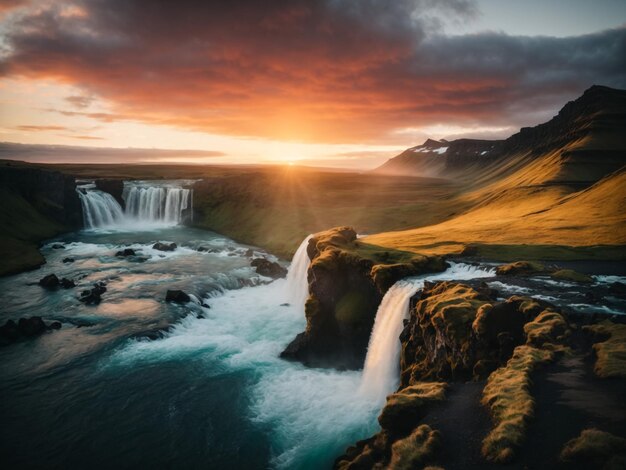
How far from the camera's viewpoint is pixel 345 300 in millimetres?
43594

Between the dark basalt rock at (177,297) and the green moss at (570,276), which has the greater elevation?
the green moss at (570,276)

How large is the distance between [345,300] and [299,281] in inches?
709

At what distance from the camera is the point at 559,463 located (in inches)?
551

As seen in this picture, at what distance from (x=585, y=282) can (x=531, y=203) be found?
61.4 m

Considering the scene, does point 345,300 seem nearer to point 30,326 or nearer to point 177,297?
point 177,297

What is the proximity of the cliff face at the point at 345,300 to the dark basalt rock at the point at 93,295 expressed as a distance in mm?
Answer: 30633

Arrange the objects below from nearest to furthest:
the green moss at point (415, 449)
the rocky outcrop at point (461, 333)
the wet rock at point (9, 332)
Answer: the green moss at point (415, 449) < the rocky outcrop at point (461, 333) < the wet rock at point (9, 332)

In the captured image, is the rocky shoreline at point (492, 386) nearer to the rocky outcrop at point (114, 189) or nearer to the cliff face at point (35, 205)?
the cliff face at point (35, 205)

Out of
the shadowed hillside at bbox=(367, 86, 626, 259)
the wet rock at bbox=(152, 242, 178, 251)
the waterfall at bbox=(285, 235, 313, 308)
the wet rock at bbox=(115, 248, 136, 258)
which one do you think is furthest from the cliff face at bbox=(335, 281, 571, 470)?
the wet rock at bbox=(152, 242, 178, 251)

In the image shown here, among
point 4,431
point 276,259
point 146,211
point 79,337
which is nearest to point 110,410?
point 4,431

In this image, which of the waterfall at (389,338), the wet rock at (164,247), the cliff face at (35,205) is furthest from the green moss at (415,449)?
the cliff face at (35,205)

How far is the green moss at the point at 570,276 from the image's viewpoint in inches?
1365

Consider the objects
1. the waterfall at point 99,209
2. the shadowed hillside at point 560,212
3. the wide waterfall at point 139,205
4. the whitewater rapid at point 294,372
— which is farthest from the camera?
the wide waterfall at point 139,205

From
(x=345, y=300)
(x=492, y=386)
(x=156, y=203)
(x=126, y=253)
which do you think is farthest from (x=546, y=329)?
(x=156, y=203)
